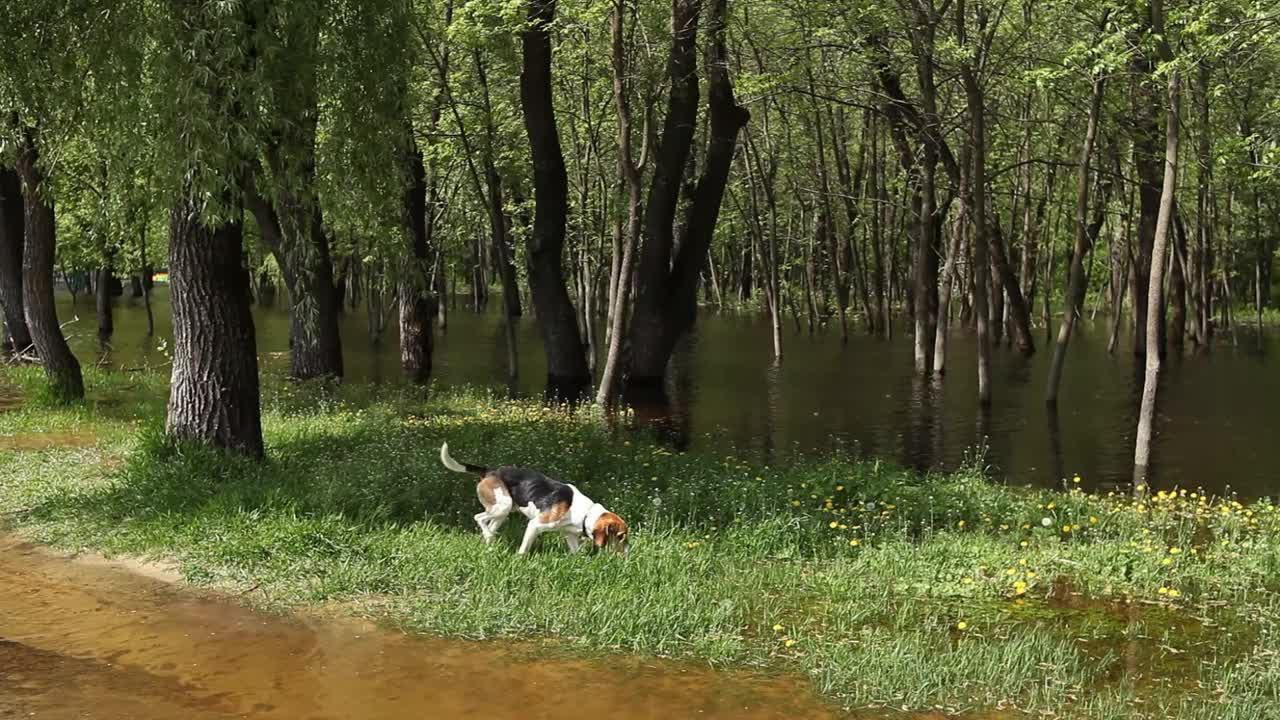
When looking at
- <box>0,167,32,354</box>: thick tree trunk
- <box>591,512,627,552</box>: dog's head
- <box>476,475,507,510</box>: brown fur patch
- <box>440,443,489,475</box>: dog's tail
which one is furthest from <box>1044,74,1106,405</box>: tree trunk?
<box>0,167,32,354</box>: thick tree trunk

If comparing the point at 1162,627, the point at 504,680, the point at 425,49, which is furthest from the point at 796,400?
the point at 504,680

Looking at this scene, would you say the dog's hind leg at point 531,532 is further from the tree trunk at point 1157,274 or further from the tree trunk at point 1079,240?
the tree trunk at point 1079,240

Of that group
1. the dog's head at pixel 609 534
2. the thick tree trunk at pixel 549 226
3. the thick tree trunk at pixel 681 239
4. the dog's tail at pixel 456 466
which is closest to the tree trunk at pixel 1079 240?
the thick tree trunk at pixel 681 239

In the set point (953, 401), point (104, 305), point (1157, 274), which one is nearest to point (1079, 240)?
point (953, 401)

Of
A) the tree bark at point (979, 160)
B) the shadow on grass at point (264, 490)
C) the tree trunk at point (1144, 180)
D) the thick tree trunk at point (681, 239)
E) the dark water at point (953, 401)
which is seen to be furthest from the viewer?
the tree trunk at point (1144, 180)

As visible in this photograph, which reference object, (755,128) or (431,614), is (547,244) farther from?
(755,128)

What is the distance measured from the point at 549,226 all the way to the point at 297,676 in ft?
56.1

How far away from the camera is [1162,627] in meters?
8.20

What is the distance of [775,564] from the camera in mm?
9477

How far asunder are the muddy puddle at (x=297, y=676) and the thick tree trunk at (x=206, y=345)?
4291mm

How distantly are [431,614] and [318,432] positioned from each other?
826 centimetres

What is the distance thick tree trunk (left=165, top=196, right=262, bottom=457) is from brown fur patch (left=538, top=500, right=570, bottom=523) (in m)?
5.07

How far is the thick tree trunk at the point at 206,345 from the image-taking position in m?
12.5

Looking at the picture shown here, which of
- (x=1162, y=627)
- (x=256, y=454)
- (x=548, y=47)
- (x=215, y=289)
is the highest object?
(x=548, y=47)
